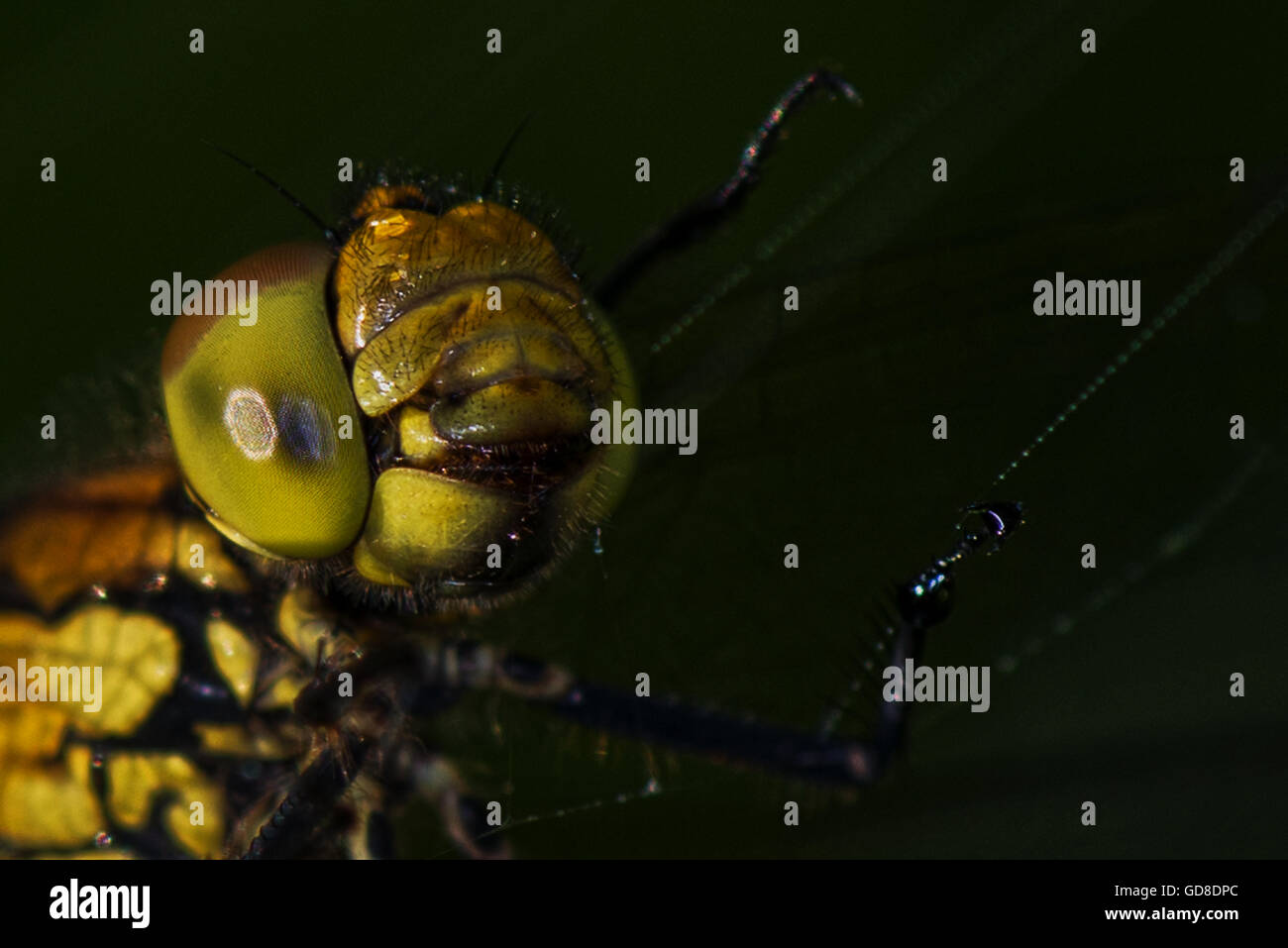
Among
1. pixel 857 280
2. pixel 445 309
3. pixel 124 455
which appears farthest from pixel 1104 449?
pixel 124 455

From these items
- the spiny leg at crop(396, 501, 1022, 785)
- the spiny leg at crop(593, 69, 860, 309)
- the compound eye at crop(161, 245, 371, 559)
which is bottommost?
the spiny leg at crop(396, 501, 1022, 785)

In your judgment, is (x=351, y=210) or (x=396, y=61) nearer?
(x=351, y=210)

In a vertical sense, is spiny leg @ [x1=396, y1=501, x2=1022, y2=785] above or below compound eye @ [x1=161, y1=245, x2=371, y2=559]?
below

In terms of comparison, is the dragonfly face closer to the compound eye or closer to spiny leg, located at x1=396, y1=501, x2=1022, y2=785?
the compound eye

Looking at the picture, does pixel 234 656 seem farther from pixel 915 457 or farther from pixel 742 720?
pixel 915 457

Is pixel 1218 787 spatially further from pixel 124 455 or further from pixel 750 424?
pixel 124 455

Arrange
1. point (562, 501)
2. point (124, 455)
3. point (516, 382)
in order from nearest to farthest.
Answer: point (516, 382) → point (562, 501) → point (124, 455)

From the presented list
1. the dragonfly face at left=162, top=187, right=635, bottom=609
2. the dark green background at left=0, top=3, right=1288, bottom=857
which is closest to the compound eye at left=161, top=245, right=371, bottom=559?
the dragonfly face at left=162, top=187, right=635, bottom=609

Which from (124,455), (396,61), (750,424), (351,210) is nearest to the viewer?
(351,210)
